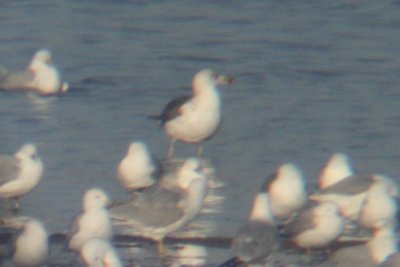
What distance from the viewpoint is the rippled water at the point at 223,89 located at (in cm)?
1508

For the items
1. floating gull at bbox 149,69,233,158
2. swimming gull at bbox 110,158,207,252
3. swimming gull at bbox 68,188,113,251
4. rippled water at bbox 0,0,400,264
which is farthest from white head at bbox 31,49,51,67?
swimming gull at bbox 68,188,113,251

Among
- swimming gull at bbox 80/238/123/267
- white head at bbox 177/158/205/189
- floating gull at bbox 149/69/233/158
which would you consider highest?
floating gull at bbox 149/69/233/158

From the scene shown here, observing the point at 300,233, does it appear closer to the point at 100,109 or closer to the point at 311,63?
the point at 100,109

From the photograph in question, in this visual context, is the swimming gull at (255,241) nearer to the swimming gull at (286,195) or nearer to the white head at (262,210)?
the white head at (262,210)

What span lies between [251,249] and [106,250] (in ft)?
4.78

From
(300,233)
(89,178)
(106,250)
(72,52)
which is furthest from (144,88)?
(106,250)

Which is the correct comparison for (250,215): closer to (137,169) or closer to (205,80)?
(137,169)

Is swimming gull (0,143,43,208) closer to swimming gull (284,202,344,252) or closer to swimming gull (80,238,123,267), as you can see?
swimming gull (284,202,344,252)

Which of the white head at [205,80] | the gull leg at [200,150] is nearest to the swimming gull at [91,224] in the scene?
the gull leg at [200,150]

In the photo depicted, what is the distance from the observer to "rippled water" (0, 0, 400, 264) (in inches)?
594

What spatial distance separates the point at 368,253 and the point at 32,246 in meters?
2.39

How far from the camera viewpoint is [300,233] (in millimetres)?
12070

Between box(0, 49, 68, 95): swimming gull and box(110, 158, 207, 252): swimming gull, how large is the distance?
283 inches

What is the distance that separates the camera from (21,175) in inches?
540
